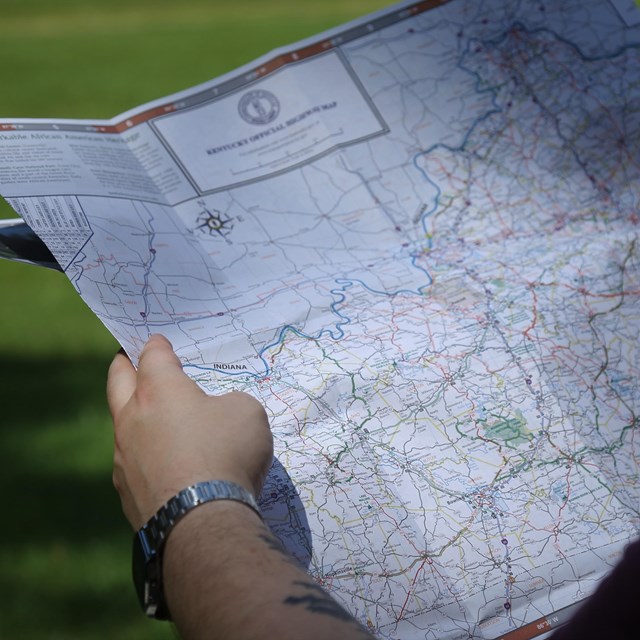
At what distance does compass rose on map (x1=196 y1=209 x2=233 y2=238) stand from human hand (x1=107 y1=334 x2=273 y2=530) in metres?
0.22

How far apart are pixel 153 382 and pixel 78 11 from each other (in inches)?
202

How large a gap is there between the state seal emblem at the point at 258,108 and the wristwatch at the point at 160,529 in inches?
22.5

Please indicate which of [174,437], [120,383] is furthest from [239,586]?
[120,383]

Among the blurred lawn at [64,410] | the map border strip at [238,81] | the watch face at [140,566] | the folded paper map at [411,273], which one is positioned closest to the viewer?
the watch face at [140,566]

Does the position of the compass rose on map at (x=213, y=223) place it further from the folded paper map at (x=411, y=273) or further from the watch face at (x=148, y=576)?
the watch face at (x=148, y=576)

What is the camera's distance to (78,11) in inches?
207

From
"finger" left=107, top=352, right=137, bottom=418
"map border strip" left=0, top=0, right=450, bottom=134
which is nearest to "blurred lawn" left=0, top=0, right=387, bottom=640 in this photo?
"finger" left=107, top=352, right=137, bottom=418

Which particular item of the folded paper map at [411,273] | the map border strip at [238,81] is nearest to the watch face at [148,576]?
the folded paper map at [411,273]

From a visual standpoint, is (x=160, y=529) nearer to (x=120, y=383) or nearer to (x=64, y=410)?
(x=120, y=383)

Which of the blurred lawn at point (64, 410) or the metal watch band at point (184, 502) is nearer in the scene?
the metal watch band at point (184, 502)

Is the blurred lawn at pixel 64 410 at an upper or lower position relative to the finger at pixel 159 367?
upper

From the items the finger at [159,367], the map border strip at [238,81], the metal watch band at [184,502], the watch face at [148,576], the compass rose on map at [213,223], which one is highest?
the map border strip at [238,81]

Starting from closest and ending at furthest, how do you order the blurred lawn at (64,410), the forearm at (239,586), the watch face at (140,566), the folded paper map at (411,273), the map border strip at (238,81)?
1. the forearm at (239,586)
2. the watch face at (140,566)
3. the folded paper map at (411,273)
4. the map border strip at (238,81)
5. the blurred lawn at (64,410)

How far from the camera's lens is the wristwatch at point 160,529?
71 cm
